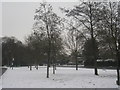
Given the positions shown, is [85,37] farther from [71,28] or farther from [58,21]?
[58,21]

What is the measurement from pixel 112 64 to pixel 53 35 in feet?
126

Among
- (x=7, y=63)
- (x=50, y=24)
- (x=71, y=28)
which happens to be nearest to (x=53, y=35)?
(x=50, y=24)

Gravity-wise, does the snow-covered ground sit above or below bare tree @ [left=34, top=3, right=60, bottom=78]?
below

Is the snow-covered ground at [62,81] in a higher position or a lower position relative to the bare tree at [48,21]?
lower

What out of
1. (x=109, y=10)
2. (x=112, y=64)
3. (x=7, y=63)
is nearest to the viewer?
(x=109, y=10)

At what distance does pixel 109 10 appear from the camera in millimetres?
21219

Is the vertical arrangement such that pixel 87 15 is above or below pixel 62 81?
above

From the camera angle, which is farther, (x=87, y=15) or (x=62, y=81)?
(x=87, y=15)

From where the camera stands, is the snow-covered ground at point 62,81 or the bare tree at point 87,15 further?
the bare tree at point 87,15

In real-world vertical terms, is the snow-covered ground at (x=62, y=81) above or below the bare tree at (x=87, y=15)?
below

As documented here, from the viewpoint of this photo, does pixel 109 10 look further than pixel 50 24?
No

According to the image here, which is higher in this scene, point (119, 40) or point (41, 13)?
point (41, 13)

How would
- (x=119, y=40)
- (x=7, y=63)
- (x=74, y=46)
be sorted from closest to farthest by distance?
(x=119, y=40) < (x=74, y=46) < (x=7, y=63)

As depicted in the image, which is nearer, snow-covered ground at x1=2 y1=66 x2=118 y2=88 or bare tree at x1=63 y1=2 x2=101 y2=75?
snow-covered ground at x1=2 y1=66 x2=118 y2=88
